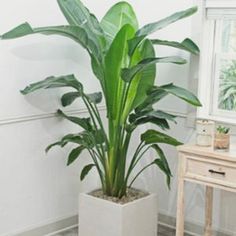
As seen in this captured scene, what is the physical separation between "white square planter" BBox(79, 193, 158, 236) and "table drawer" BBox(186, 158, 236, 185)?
17.8 inches

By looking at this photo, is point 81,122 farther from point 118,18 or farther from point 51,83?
point 118,18

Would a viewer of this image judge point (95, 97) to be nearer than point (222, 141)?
No

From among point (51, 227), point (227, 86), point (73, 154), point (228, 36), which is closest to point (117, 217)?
point (73, 154)

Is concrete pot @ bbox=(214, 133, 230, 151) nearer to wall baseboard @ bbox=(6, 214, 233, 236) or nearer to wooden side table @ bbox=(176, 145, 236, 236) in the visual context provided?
wooden side table @ bbox=(176, 145, 236, 236)

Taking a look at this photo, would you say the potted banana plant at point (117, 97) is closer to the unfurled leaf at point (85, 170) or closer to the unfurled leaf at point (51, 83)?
the unfurled leaf at point (51, 83)

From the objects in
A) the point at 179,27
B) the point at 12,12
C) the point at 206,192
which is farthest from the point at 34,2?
the point at 206,192

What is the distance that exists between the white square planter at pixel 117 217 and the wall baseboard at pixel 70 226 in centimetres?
29

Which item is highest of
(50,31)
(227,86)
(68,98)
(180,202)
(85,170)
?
(50,31)

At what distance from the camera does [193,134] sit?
3736 millimetres

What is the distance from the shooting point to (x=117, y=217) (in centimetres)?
327

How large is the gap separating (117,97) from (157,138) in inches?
14.8

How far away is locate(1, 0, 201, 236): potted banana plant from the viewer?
311 centimetres

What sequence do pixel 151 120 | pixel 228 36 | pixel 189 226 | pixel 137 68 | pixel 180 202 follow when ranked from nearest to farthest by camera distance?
pixel 137 68 < pixel 180 202 < pixel 151 120 < pixel 228 36 < pixel 189 226

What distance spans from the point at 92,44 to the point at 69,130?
2.79 feet
